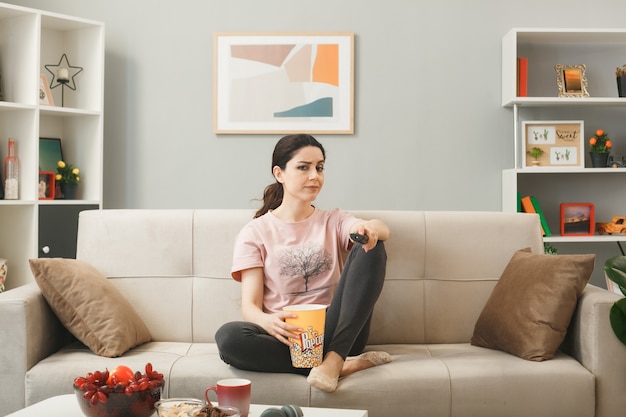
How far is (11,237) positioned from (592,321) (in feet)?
9.23

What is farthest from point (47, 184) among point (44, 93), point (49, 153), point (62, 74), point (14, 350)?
point (14, 350)

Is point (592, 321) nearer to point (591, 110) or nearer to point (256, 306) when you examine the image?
point (256, 306)

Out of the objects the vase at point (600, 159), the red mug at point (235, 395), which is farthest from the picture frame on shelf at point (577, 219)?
the red mug at point (235, 395)

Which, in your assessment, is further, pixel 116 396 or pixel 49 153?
pixel 49 153

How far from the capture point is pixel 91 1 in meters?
4.12

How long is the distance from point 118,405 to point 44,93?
2650 mm

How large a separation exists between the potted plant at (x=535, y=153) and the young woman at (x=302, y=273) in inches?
66.4

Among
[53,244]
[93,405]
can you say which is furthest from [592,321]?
[53,244]

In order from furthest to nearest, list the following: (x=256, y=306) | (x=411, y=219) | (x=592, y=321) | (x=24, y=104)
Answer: (x=24, y=104) < (x=411, y=219) < (x=256, y=306) < (x=592, y=321)

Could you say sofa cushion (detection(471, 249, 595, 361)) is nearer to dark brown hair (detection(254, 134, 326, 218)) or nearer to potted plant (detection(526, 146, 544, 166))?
dark brown hair (detection(254, 134, 326, 218))

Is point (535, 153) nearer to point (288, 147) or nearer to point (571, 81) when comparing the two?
point (571, 81)

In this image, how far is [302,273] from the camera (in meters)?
2.47

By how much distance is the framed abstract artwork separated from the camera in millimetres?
4047

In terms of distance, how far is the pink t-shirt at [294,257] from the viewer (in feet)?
8.09
